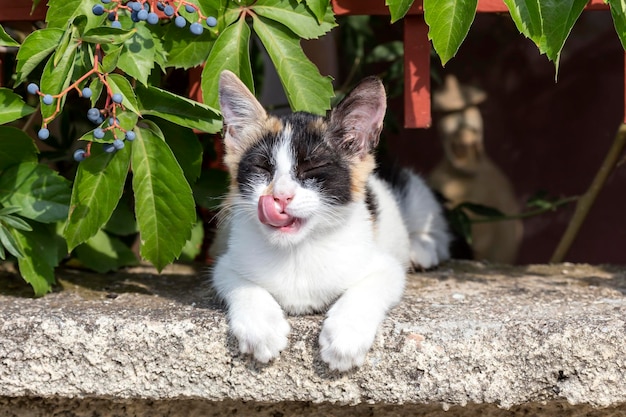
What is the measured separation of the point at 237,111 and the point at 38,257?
2.38 feet

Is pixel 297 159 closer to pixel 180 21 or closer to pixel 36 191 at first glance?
pixel 180 21

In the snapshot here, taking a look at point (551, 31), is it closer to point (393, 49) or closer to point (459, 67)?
point (393, 49)

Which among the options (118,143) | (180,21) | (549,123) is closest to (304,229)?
(118,143)

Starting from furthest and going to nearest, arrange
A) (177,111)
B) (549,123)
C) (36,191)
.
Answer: (549,123) → (36,191) → (177,111)

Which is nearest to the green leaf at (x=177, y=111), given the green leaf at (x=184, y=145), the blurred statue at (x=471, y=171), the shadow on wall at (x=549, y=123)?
the green leaf at (x=184, y=145)

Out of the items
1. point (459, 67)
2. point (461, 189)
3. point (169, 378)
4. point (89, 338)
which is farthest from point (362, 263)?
point (459, 67)

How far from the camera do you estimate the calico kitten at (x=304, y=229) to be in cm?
213

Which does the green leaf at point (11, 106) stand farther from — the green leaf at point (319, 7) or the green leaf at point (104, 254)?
the green leaf at point (319, 7)

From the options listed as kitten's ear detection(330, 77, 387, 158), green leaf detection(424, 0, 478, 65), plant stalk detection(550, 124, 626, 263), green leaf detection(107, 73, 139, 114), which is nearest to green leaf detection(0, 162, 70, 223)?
green leaf detection(107, 73, 139, 114)

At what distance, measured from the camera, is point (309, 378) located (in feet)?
7.08

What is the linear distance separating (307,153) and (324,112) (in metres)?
0.26

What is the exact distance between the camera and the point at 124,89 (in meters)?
2.22

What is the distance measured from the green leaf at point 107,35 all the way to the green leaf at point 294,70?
0.42 m

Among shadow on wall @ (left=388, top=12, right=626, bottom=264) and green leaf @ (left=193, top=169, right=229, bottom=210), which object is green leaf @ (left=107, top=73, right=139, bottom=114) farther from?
shadow on wall @ (left=388, top=12, right=626, bottom=264)
